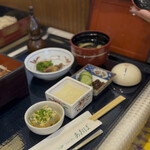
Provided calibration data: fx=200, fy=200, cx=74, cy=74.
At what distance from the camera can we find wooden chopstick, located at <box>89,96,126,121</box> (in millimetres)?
962

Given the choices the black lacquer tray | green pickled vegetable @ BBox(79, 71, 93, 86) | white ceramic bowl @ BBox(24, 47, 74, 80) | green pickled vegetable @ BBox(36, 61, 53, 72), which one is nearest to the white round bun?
the black lacquer tray

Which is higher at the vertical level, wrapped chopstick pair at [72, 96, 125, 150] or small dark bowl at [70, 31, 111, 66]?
small dark bowl at [70, 31, 111, 66]

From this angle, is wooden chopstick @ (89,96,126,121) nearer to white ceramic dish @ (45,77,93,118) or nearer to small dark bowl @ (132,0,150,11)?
white ceramic dish @ (45,77,93,118)

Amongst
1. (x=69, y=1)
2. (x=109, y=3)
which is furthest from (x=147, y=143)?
(x=69, y=1)

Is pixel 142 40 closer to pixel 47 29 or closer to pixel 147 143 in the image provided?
pixel 147 143

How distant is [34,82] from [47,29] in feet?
2.37

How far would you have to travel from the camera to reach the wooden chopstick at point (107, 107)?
0.96 m

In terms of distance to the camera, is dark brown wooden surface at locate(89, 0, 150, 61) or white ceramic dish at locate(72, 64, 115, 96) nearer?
white ceramic dish at locate(72, 64, 115, 96)

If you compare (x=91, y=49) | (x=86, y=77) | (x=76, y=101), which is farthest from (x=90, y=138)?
(x=91, y=49)

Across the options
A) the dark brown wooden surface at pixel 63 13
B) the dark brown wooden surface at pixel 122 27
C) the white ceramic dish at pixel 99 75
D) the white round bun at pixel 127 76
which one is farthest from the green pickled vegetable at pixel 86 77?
the dark brown wooden surface at pixel 63 13

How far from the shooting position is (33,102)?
1078mm

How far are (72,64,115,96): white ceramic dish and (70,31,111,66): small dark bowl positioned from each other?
6 centimetres

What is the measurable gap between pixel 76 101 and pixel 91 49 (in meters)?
0.39

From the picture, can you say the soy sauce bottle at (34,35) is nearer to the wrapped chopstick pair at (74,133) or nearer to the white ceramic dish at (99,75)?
the white ceramic dish at (99,75)
